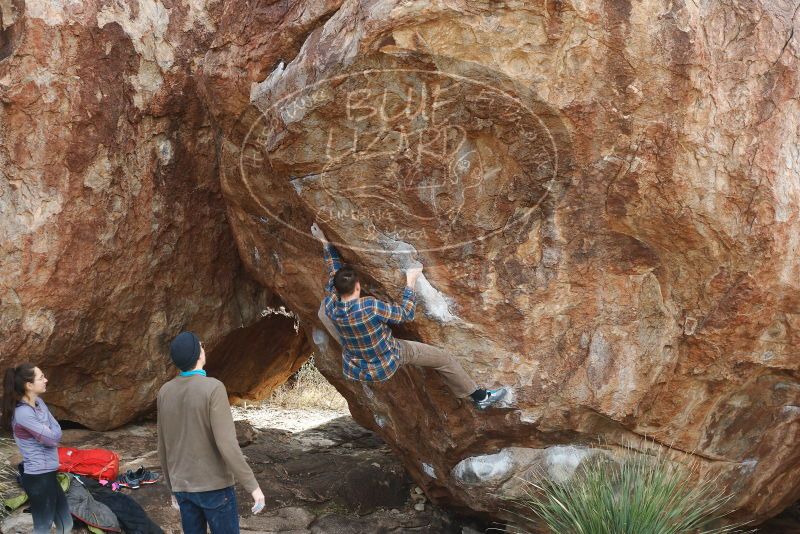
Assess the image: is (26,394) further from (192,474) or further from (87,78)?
(87,78)

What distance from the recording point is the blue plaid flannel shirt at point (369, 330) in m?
4.89

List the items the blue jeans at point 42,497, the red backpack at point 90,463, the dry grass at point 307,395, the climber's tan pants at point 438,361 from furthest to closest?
1. the dry grass at point 307,395
2. the red backpack at point 90,463
3. the climber's tan pants at point 438,361
4. the blue jeans at point 42,497

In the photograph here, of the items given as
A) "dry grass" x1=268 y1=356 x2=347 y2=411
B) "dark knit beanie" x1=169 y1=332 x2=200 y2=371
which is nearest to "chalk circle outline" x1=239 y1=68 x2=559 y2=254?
"dark knit beanie" x1=169 y1=332 x2=200 y2=371

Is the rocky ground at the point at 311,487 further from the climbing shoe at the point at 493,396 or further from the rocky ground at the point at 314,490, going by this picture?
the climbing shoe at the point at 493,396

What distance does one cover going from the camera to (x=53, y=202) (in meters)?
6.15

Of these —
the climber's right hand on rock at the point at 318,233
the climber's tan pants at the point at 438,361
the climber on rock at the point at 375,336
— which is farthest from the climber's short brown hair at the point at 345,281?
the climber's right hand on rock at the point at 318,233

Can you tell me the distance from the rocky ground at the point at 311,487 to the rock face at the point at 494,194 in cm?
45

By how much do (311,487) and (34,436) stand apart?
255 centimetres

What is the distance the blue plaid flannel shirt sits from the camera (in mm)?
4895

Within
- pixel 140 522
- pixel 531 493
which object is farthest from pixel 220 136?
pixel 531 493

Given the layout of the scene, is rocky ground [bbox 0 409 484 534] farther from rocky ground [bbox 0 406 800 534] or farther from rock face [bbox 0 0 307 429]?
rock face [bbox 0 0 307 429]

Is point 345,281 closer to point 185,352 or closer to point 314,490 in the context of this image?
point 185,352

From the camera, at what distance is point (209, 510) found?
4.13m

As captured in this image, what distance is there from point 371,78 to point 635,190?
1631 mm
